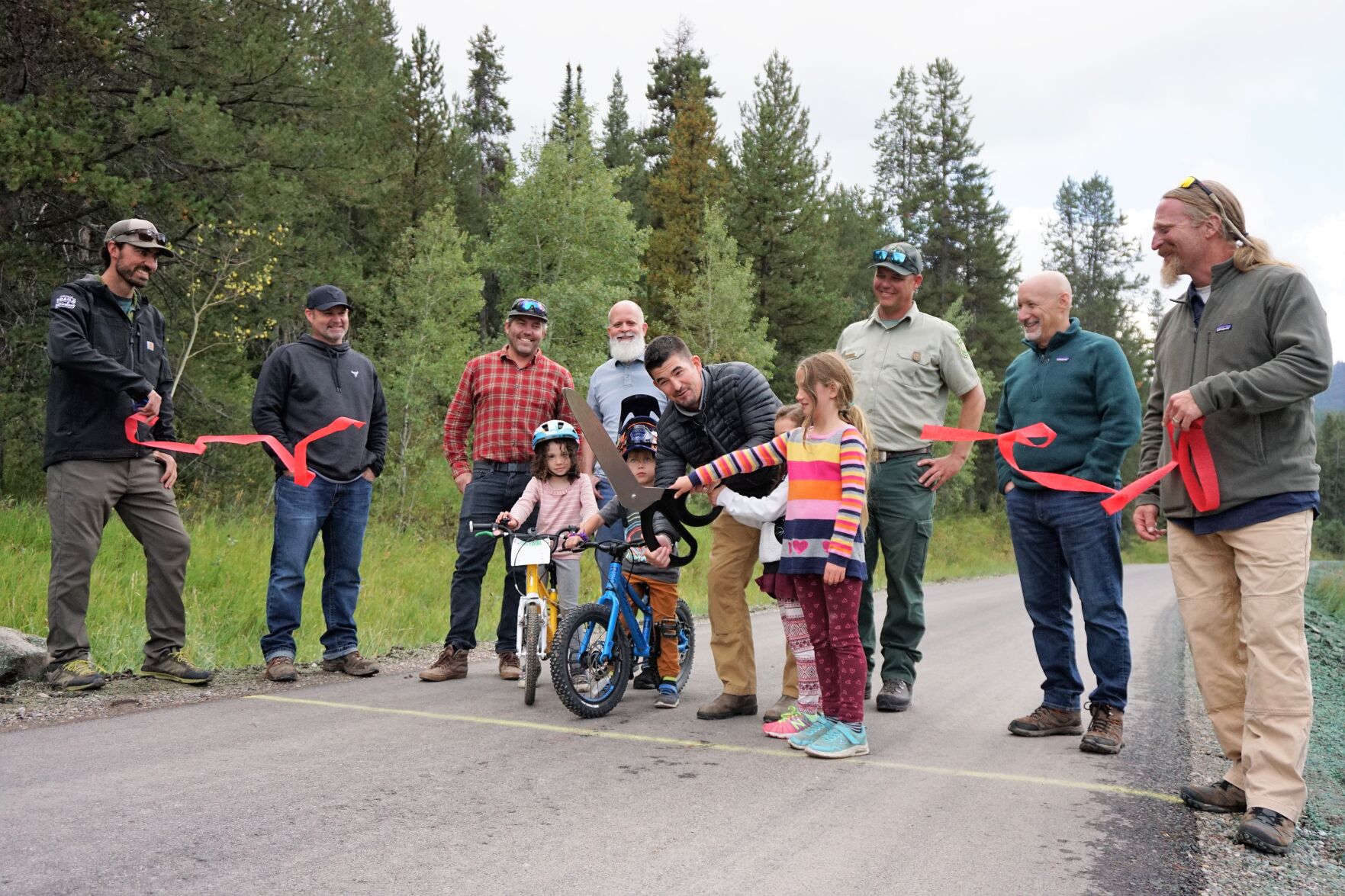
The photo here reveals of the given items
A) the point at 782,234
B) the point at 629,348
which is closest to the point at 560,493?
the point at 629,348

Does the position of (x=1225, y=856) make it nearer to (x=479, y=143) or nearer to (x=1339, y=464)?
(x=479, y=143)

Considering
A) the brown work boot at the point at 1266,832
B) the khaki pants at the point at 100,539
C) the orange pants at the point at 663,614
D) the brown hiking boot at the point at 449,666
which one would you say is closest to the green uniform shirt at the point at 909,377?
the orange pants at the point at 663,614

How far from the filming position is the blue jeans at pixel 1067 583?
514 cm

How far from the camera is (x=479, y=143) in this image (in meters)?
47.7

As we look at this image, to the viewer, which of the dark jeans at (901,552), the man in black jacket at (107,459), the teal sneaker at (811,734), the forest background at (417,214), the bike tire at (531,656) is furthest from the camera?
the forest background at (417,214)

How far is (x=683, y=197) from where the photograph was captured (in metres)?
37.9

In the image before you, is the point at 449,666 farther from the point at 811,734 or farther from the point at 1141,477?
the point at 1141,477

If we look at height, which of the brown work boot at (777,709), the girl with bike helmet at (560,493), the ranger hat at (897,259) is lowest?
the brown work boot at (777,709)

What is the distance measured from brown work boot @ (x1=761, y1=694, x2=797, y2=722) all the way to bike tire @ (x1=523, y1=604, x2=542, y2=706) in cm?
128

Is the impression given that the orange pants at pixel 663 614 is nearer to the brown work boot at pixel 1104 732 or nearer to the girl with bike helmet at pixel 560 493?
the girl with bike helmet at pixel 560 493

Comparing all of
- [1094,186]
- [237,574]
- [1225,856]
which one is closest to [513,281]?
[237,574]

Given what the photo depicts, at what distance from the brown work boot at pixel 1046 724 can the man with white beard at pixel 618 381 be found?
2.76 meters

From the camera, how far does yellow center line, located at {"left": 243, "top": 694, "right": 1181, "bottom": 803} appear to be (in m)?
4.33

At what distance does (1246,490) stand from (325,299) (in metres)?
5.49
